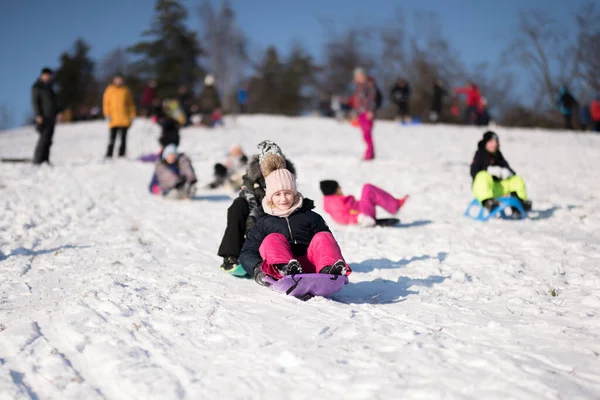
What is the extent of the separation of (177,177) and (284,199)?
18.5ft

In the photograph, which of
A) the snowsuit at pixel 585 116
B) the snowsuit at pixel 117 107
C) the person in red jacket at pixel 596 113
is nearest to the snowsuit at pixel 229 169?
the snowsuit at pixel 117 107

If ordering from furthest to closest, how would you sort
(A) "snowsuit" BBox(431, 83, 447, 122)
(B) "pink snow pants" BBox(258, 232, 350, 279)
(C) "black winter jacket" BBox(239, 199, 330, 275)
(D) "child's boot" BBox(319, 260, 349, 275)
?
(A) "snowsuit" BBox(431, 83, 447, 122) → (C) "black winter jacket" BBox(239, 199, 330, 275) → (B) "pink snow pants" BBox(258, 232, 350, 279) → (D) "child's boot" BBox(319, 260, 349, 275)

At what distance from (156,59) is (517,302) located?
42.6 m

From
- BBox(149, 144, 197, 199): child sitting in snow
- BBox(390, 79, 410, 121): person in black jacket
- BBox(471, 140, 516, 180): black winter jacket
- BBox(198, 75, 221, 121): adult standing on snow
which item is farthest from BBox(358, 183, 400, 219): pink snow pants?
BBox(198, 75, 221, 121): adult standing on snow

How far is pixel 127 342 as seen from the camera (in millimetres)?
3109

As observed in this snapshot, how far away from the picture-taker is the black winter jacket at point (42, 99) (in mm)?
12078

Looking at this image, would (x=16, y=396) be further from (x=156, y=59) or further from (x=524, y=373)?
(x=156, y=59)

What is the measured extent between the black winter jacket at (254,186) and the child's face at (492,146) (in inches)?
143

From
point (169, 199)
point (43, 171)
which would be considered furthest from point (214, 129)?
point (169, 199)

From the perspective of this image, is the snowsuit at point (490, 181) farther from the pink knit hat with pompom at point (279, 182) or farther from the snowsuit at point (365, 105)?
the snowsuit at point (365, 105)

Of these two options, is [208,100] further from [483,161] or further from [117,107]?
[483,161]

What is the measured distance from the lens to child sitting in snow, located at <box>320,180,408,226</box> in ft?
23.2

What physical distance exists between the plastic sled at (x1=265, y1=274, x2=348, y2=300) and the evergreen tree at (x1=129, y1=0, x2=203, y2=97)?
40.7 meters

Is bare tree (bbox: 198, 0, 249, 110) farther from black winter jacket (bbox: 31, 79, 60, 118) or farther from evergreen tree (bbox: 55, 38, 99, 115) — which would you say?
black winter jacket (bbox: 31, 79, 60, 118)
